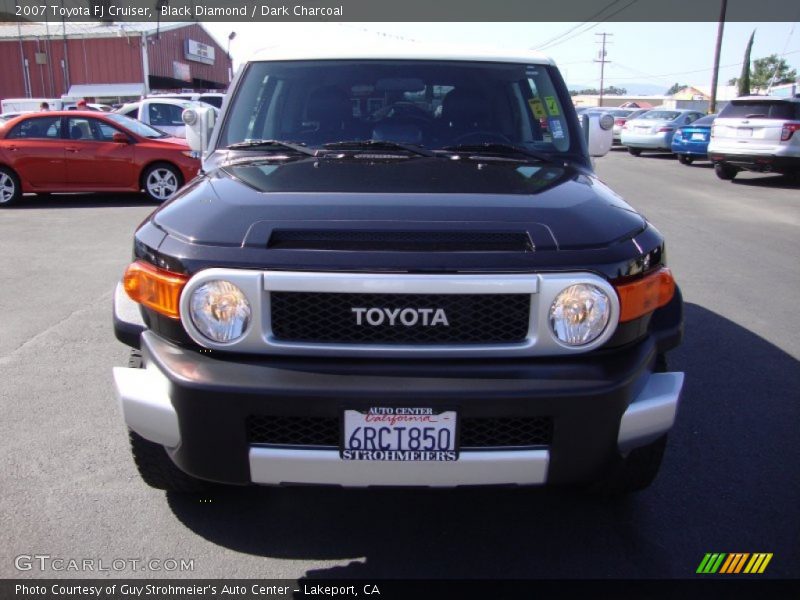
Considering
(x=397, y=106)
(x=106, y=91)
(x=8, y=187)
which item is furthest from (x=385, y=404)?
(x=106, y=91)

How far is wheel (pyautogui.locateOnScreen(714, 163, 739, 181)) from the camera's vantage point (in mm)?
15547

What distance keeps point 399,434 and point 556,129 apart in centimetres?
208

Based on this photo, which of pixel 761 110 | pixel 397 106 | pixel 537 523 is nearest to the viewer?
pixel 537 523

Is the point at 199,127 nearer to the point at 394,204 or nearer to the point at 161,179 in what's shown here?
the point at 394,204

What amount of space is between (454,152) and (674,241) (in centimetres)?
620

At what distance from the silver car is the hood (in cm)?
1982

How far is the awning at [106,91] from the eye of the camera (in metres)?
35.0

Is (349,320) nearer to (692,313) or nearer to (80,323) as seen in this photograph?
(80,323)

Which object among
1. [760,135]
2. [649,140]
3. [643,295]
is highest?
[643,295]

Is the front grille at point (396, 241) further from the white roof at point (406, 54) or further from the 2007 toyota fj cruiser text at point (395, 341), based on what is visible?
the white roof at point (406, 54)

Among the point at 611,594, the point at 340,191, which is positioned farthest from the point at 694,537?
the point at 340,191

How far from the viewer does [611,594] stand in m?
2.50

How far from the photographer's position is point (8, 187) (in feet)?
37.8

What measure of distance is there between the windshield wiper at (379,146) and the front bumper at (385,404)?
4.35 ft
